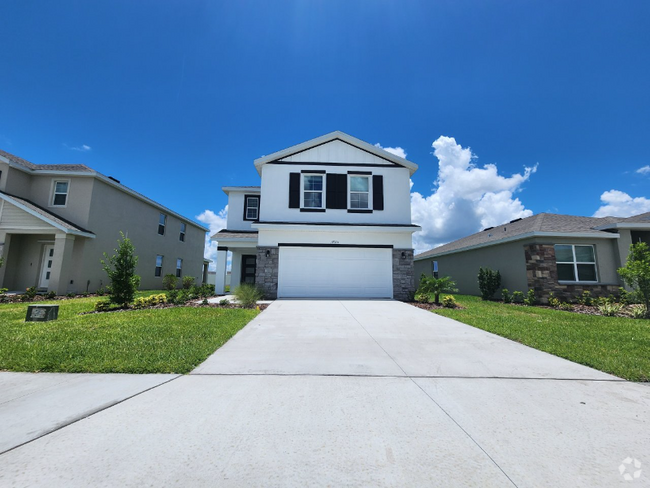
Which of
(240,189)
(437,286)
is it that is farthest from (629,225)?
(240,189)

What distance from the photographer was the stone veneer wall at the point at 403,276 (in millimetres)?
13133

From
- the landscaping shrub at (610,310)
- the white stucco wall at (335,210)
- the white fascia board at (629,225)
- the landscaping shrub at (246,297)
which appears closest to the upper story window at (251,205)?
the white stucco wall at (335,210)

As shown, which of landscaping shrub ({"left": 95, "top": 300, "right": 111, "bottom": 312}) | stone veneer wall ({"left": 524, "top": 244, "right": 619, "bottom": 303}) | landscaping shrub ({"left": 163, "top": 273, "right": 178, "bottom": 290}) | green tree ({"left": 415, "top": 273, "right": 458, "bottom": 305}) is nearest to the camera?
landscaping shrub ({"left": 95, "top": 300, "right": 111, "bottom": 312})

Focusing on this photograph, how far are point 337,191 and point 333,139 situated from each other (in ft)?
9.12

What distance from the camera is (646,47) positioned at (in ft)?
32.6

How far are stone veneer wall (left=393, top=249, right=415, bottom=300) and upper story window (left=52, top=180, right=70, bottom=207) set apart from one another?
17.3m

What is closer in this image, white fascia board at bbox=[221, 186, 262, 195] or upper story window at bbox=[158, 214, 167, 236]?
white fascia board at bbox=[221, 186, 262, 195]

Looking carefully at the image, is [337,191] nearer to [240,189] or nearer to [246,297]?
[240,189]

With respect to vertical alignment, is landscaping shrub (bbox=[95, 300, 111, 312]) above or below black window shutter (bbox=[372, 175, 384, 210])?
below

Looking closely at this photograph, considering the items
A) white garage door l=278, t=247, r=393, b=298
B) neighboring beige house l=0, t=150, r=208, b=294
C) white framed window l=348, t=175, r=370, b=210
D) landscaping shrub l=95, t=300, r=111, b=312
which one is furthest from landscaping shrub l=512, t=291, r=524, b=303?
neighboring beige house l=0, t=150, r=208, b=294

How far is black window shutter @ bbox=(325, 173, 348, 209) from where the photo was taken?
13953 millimetres

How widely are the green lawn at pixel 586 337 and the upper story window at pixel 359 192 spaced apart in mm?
6823

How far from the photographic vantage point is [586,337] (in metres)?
6.04

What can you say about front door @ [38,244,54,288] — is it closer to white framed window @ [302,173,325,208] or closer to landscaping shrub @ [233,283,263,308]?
landscaping shrub @ [233,283,263,308]
